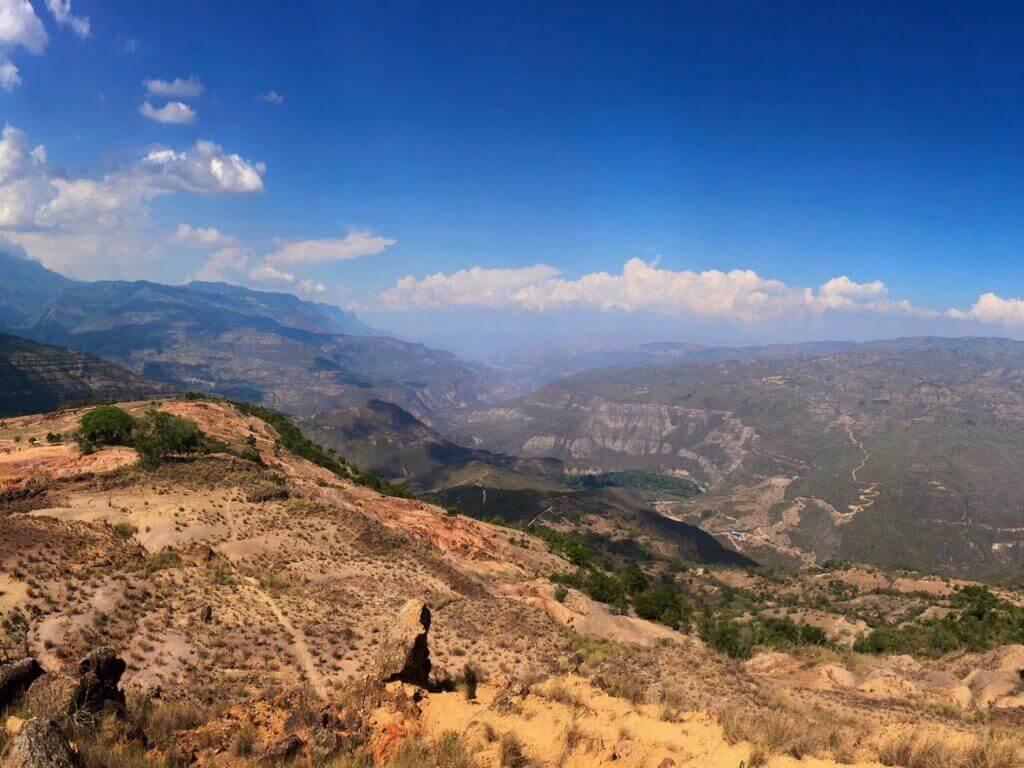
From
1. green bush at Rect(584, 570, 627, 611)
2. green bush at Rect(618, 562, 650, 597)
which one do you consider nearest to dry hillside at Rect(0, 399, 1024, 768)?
green bush at Rect(584, 570, 627, 611)

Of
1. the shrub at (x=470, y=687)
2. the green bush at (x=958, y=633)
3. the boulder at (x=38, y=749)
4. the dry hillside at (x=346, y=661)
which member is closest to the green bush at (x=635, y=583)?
the dry hillside at (x=346, y=661)

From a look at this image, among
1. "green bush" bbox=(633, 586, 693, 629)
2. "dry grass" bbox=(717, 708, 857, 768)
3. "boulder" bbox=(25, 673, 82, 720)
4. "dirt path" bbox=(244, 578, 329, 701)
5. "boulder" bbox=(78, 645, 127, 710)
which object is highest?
"boulder" bbox=(25, 673, 82, 720)

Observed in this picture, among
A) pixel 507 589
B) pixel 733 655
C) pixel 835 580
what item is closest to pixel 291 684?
pixel 507 589

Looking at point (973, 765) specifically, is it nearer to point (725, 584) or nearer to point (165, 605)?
point (165, 605)

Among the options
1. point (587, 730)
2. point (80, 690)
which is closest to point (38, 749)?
point (80, 690)

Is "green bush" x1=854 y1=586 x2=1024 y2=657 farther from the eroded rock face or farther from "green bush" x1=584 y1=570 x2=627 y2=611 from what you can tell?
the eroded rock face

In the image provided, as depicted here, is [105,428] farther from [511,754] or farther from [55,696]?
[511,754]
